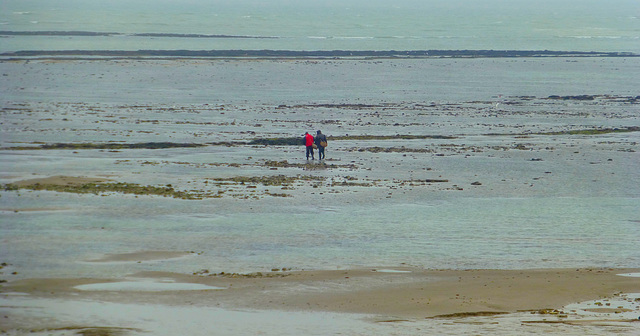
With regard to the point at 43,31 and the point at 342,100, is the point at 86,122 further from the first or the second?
the point at 43,31

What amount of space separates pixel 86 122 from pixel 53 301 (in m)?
36.6

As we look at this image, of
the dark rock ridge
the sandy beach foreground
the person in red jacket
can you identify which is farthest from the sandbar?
the dark rock ridge

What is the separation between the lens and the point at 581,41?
605ft

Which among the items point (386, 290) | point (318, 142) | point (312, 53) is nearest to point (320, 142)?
point (318, 142)

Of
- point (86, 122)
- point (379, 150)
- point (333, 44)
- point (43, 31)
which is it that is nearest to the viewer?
point (379, 150)

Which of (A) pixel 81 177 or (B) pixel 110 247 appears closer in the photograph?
(B) pixel 110 247

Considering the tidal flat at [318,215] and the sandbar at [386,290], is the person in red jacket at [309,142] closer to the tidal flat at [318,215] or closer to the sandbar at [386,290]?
the tidal flat at [318,215]

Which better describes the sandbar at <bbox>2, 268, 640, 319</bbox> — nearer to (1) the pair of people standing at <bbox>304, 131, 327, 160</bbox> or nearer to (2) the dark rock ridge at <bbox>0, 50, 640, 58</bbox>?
(1) the pair of people standing at <bbox>304, 131, 327, 160</bbox>

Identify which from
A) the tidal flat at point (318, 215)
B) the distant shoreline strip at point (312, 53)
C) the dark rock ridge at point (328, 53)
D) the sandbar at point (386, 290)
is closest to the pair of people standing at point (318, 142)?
the tidal flat at point (318, 215)

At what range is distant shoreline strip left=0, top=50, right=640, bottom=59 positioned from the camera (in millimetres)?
120562

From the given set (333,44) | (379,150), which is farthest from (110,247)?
(333,44)

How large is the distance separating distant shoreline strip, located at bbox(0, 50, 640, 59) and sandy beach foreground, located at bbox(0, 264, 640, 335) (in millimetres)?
98985

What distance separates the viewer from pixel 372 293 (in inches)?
800

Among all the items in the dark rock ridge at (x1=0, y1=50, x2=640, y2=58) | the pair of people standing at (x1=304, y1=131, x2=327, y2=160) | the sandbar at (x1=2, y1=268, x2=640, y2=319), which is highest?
the dark rock ridge at (x1=0, y1=50, x2=640, y2=58)
